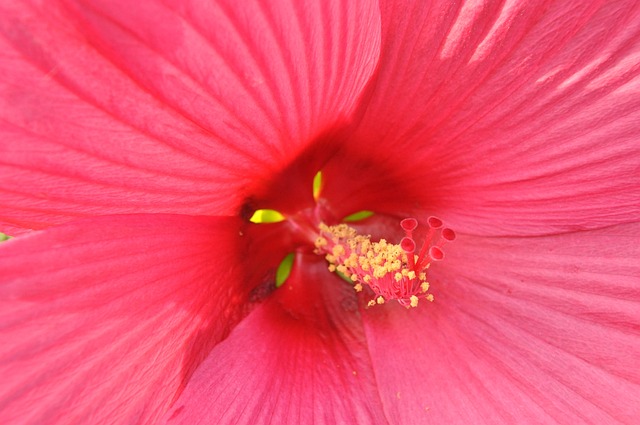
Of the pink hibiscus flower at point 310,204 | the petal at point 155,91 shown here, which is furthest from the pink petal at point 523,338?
the petal at point 155,91

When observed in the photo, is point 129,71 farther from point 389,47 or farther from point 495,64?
point 495,64

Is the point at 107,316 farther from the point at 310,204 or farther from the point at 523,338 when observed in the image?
the point at 523,338

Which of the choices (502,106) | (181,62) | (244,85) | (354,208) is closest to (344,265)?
(354,208)

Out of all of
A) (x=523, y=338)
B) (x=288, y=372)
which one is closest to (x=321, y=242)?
(x=288, y=372)

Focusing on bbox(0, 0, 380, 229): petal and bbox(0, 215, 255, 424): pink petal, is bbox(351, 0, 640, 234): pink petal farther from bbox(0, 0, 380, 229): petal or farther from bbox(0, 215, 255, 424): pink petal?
bbox(0, 215, 255, 424): pink petal

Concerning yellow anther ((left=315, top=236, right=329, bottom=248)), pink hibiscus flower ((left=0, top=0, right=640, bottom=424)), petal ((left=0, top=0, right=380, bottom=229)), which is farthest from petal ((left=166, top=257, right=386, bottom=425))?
petal ((left=0, top=0, right=380, bottom=229))

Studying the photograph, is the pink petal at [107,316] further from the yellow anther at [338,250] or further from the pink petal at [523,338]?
the pink petal at [523,338]

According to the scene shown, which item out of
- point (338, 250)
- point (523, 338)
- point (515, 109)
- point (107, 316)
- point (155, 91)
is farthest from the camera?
point (338, 250)
